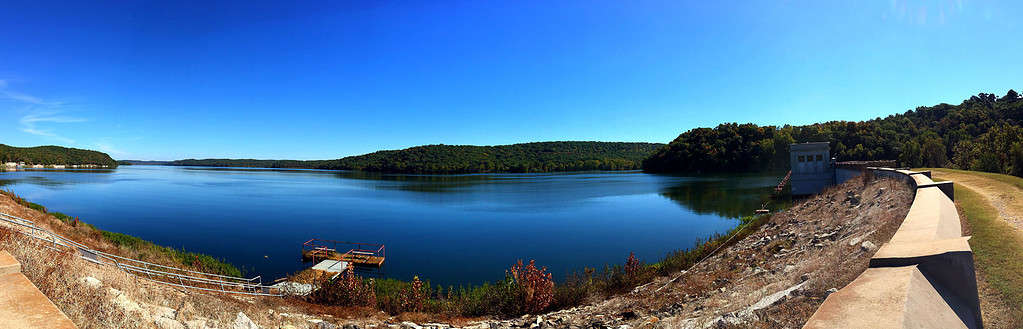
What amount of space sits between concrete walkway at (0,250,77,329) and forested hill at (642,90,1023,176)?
32.8 metres

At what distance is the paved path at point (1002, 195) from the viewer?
7948mm

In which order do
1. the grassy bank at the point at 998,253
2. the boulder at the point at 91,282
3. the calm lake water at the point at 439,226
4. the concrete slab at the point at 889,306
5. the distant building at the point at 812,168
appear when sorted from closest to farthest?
1. the concrete slab at the point at 889,306
2. the grassy bank at the point at 998,253
3. the boulder at the point at 91,282
4. the calm lake water at the point at 439,226
5. the distant building at the point at 812,168

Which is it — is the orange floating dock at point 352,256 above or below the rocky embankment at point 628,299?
below

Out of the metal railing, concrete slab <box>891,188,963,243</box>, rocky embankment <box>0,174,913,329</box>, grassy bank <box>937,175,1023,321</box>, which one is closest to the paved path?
grassy bank <box>937,175,1023,321</box>

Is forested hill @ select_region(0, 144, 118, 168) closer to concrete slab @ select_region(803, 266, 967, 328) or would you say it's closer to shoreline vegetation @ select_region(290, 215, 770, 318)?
shoreline vegetation @ select_region(290, 215, 770, 318)

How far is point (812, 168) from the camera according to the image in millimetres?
38562

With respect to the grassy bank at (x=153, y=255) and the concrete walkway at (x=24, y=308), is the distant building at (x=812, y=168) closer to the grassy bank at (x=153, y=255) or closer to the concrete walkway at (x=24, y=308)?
the grassy bank at (x=153, y=255)

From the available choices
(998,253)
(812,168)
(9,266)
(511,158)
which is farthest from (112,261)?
(511,158)

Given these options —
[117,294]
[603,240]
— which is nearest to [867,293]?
[117,294]

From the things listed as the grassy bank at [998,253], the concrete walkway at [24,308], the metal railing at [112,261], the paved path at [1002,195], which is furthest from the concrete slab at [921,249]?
the metal railing at [112,261]

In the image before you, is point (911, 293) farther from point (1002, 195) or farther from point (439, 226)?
point (439, 226)

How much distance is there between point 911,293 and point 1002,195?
13.7m

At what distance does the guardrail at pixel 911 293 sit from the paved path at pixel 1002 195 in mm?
6071

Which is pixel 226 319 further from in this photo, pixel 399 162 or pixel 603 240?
pixel 399 162
